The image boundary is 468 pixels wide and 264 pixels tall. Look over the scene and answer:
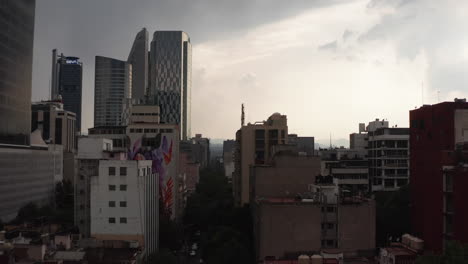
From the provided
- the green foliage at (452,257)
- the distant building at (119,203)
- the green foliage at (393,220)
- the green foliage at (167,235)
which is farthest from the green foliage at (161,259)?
the green foliage at (393,220)

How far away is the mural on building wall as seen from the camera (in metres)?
92.2

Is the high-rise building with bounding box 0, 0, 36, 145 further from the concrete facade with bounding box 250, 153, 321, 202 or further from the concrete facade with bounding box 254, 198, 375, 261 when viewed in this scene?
the concrete facade with bounding box 254, 198, 375, 261

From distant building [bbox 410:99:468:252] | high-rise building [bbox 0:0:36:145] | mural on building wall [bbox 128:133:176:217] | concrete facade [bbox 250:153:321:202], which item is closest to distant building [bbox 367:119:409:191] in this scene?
concrete facade [bbox 250:153:321:202]

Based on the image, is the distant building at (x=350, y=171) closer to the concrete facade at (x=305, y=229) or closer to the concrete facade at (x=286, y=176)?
the concrete facade at (x=286, y=176)

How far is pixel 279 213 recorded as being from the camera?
5247cm

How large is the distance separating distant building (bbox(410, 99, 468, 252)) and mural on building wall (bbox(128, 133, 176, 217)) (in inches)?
1922

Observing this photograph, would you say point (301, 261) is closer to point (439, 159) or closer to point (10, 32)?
point (439, 159)

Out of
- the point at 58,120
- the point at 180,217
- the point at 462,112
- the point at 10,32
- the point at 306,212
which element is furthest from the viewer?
the point at 58,120

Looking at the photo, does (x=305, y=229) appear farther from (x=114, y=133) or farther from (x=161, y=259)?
(x=114, y=133)

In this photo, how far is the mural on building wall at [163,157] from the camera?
9216cm

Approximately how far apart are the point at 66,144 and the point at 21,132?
71.3 m

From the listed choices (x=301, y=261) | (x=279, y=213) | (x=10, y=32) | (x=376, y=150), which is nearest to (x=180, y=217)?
(x=376, y=150)

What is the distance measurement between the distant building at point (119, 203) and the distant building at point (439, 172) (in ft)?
95.8

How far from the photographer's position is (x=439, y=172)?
4744cm
